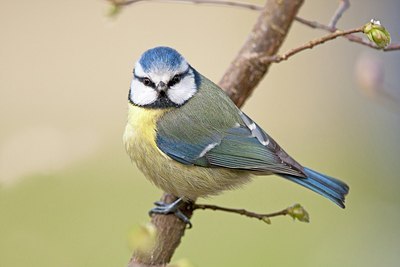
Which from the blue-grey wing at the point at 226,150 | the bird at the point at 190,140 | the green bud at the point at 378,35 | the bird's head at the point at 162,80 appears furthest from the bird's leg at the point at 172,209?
the green bud at the point at 378,35

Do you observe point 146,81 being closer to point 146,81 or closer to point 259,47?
point 146,81

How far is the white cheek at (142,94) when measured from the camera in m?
1.89

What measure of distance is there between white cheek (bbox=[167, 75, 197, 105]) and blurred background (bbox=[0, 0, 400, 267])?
1.03 feet

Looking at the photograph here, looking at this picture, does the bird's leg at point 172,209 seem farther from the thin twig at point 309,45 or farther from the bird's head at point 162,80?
the thin twig at point 309,45

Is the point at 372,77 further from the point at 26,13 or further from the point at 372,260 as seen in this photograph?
the point at 26,13

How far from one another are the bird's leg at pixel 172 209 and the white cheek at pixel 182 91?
257mm

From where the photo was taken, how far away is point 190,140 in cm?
187

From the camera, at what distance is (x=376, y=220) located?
3.28 metres

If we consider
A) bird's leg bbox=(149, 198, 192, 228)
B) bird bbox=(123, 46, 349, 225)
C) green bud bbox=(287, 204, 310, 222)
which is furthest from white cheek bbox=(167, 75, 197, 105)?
green bud bbox=(287, 204, 310, 222)

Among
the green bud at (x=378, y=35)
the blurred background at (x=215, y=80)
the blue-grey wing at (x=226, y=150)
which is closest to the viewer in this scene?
the green bud at (x=378, y=35)

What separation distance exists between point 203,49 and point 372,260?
2.24m

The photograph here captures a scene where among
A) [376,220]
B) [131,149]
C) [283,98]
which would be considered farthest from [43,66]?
[131,149]

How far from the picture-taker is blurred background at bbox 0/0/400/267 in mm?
2764

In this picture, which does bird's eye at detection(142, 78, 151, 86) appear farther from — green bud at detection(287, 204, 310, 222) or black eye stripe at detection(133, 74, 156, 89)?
green bud at detection(287, 204, 310, 222)
